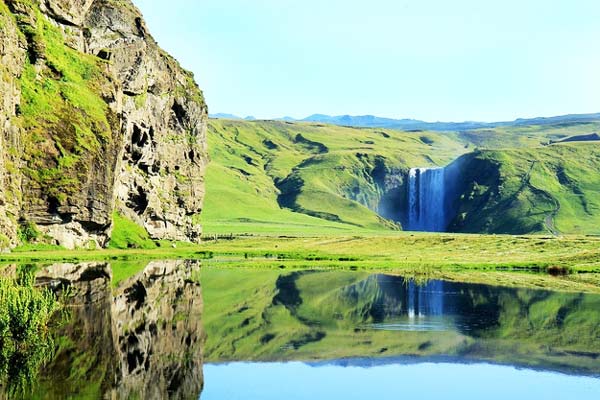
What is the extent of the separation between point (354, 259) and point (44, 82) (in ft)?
194

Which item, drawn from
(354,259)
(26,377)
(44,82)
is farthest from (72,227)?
(26,377)

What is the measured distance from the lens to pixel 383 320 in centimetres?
5916

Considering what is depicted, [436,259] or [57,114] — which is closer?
[436,259]

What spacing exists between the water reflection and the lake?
0.31ft

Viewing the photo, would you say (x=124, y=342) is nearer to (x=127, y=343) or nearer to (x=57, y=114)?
(x=127, y=343)

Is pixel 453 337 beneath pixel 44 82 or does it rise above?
beneath

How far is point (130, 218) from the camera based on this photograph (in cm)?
15575

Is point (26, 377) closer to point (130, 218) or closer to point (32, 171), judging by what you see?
point (32, 171)

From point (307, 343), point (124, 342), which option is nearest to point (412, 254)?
point (307, 343)

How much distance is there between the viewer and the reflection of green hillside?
46562 millimetres

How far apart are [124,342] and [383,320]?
2188 cm

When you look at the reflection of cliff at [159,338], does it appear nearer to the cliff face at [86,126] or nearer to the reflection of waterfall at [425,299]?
the reflection of waterfall at [425,299]

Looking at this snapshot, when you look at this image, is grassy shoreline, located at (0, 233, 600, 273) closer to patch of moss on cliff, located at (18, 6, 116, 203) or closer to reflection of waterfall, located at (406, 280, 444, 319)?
patch of moss on cliff, located at (18, 6, 116, 203)

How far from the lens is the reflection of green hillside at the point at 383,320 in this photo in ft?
153
